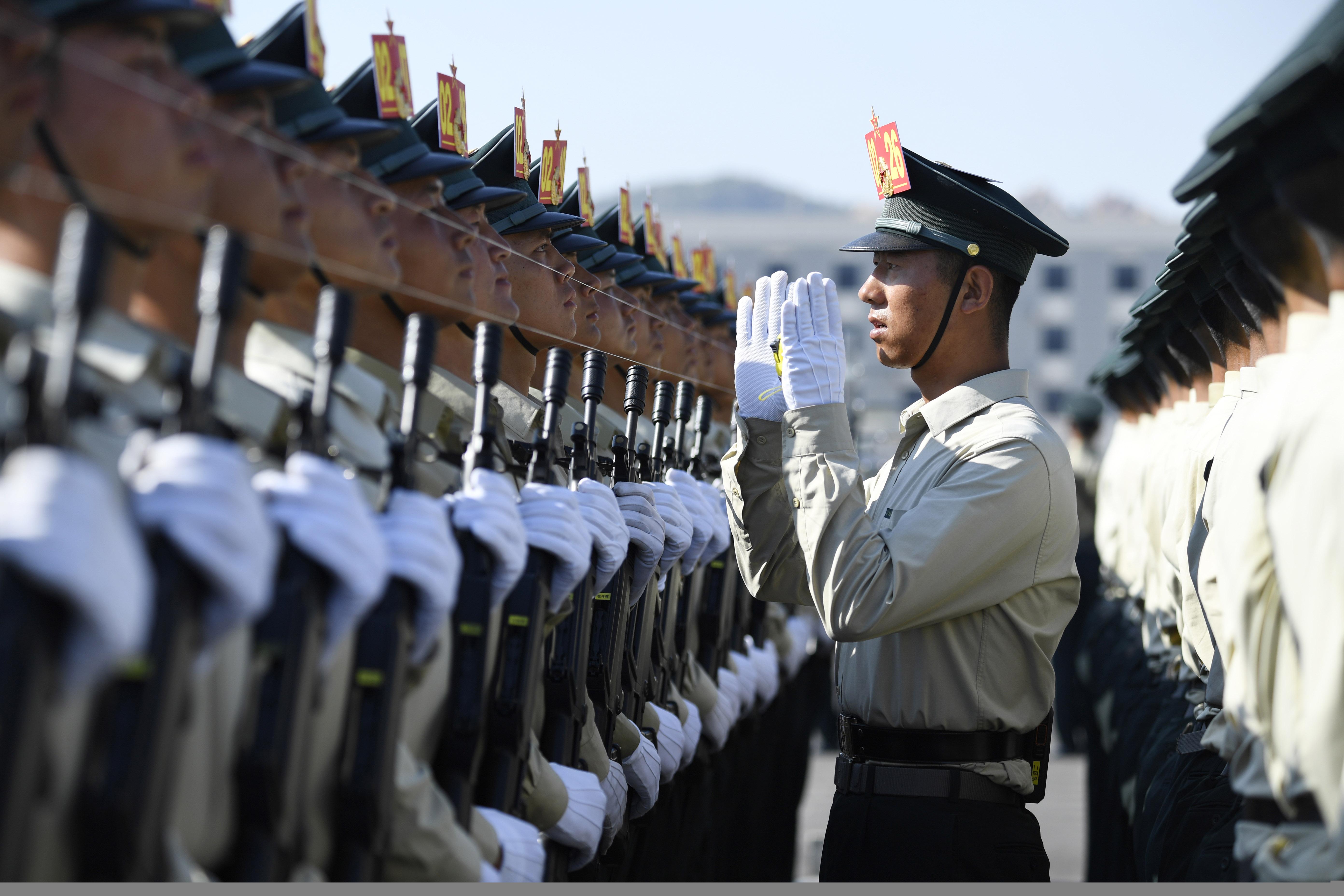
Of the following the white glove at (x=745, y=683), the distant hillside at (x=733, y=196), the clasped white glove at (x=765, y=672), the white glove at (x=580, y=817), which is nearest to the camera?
the white glove at (x=580, y=817)

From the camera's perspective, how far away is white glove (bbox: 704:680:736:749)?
442cm

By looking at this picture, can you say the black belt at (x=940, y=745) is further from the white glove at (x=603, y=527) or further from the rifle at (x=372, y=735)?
the rifle at (x=372, y=735)

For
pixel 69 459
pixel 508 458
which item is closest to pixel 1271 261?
pixel 508 458

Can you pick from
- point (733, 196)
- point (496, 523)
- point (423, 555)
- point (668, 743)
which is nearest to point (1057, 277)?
point (668, 743)

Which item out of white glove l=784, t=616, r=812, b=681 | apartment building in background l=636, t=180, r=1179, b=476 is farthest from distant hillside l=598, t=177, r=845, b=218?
white glove l=784, t=616, r=812, b=681

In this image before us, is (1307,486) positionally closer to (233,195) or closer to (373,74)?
(233,195)

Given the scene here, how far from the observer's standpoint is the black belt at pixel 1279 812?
195cm

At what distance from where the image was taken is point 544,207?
3.84 meters

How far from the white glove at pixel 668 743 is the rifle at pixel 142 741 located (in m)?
2.27

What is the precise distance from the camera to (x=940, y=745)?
9.78ft

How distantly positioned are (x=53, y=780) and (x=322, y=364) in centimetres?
64

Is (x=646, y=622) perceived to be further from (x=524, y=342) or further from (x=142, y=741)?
(x=142, y=741)

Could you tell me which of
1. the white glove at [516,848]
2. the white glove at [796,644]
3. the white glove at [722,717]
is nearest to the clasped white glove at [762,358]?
the white glove at [516,848]

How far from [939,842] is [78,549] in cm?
219
